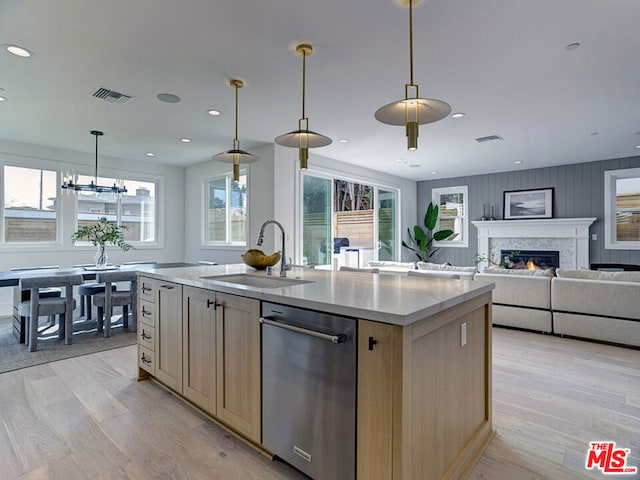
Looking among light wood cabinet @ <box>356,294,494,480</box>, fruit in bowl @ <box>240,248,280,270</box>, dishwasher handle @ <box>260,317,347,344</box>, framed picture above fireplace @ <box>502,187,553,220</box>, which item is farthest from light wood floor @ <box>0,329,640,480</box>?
framed picture above fireplace @ <box>502,187,553,220</box>

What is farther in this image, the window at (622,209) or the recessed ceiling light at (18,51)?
the window at (622,209)

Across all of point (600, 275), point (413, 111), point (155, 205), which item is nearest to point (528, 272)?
point (600, 275)

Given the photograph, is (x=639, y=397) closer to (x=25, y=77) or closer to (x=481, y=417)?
(x=481, y=417)

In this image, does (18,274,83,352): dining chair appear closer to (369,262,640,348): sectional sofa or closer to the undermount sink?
the undermount sink

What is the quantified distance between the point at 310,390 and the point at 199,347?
1.00 meters

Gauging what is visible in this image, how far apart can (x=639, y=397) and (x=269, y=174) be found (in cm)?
474

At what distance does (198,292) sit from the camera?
2.28 m

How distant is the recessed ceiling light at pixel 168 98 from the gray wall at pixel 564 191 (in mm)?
6964

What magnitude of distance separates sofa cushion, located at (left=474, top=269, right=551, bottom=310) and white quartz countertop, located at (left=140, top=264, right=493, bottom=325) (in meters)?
2.62

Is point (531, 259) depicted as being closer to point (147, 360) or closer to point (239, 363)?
point (239, 363)

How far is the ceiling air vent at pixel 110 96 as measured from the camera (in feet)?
11.3

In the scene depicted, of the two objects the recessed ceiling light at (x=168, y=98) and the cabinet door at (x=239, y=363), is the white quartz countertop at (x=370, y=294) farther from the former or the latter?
the recessed ceiling light at (x=168, y=98)

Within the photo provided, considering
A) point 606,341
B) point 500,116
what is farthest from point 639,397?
point 500,116
